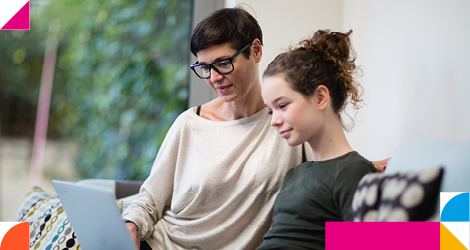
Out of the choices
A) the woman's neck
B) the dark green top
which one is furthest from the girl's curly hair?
the woman's neck

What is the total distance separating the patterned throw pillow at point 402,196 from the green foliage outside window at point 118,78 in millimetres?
1805

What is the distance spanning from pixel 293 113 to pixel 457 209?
1.44 ft

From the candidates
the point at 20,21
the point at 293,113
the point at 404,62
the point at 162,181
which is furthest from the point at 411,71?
the point at 20,21

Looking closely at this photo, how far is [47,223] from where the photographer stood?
5.65 ft

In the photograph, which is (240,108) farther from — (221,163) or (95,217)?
(95,217)

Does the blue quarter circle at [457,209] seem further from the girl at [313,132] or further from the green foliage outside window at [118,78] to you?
the green foliage outside window at [118,78]

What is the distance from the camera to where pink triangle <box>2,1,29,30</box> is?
242 centimetres

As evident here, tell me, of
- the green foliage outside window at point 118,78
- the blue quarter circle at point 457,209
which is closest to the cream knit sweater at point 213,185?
the blue quarter circle at point 457,209

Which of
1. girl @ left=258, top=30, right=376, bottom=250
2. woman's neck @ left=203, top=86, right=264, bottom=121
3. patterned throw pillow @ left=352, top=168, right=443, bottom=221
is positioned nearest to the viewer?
patterned throw pillow @ left=352, top=168, right=443, bottom=221

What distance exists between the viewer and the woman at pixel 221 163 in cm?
141

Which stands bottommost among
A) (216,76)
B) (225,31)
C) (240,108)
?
(240,108)

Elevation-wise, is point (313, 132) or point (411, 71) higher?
point (411, 71)

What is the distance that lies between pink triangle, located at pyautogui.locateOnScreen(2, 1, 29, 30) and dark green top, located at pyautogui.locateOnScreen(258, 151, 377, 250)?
6.29 ft

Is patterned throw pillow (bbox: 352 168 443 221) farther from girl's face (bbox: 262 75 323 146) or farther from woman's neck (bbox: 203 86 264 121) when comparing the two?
woman's neck (bbox: 203 86 264 121)
